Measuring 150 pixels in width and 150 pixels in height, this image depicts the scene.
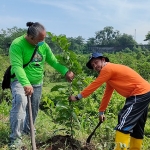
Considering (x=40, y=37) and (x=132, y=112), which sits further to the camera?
(x=132, y=112)

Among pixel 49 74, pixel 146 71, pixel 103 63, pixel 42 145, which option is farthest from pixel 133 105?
pixel 49 74

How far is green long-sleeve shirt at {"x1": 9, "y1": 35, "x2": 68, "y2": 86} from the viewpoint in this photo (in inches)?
134

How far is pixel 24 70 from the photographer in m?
3.64

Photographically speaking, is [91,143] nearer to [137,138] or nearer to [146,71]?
[137,138]

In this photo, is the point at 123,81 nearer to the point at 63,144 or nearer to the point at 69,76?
the point at 69,76

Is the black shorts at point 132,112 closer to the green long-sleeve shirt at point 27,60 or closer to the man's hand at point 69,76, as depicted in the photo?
the man's hand at point 69,76

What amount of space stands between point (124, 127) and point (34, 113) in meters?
1.20

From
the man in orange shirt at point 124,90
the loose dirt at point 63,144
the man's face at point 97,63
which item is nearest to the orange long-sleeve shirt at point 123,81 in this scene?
the man in orange shirt at point 124,90

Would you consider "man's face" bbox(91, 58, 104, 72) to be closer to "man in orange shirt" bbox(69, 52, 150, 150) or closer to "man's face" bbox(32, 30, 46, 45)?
"man in orange shirt" bbox(69, 52, 150, 150)

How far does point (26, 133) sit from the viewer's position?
4012 mm

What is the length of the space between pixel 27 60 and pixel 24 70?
0.13 m

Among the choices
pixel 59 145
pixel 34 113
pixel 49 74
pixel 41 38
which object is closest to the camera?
pixel 41 38

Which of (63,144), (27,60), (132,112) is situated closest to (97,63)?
(132,112)

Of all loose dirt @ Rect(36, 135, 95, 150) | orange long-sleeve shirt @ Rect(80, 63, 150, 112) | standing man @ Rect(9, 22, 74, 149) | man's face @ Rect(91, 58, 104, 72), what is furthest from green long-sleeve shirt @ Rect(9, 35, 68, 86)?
loose dirt @ Rect(36, 135, 95, 150)
